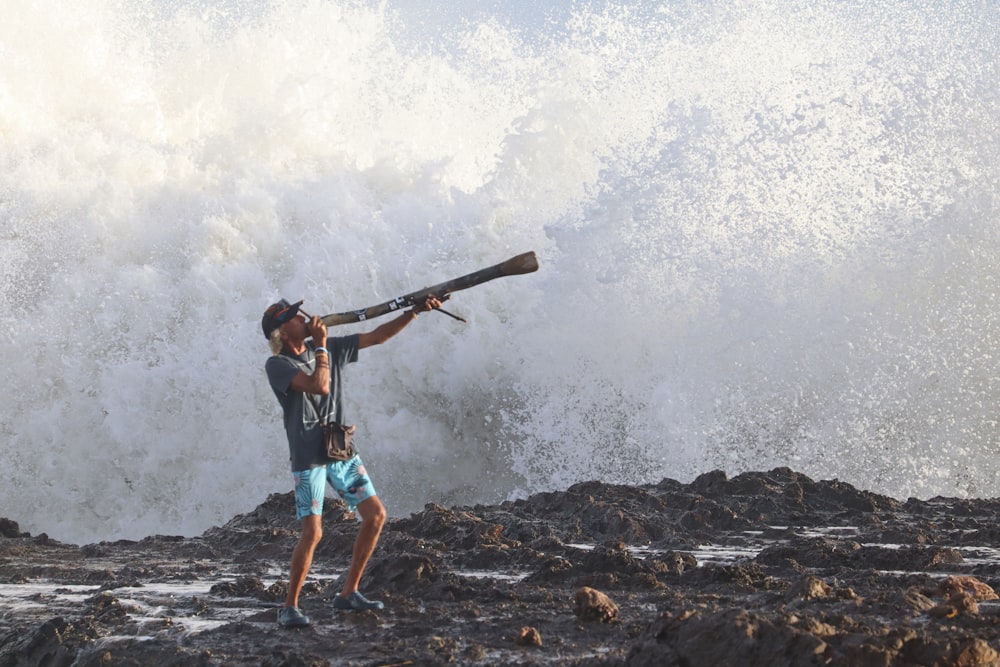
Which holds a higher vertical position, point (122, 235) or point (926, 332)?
point (122, 235)

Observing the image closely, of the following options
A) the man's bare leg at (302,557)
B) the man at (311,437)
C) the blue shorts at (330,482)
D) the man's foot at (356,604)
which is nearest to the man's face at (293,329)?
the man at (311,437)

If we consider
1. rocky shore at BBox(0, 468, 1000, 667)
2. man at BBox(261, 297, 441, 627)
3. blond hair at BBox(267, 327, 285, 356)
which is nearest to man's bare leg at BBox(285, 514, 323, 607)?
man at BBox(261, 297, 441, 627)

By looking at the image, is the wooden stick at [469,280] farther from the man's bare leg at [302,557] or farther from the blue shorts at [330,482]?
the man's bare leg at [302,557]

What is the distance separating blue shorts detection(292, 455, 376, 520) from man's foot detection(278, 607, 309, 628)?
1.28 feet

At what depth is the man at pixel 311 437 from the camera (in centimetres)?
466

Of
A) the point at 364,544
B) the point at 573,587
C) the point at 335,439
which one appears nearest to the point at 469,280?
the point at 335,439

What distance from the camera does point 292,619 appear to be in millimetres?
4570

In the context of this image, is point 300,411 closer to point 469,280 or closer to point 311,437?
point 311,437

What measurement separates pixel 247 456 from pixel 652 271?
4.70 m

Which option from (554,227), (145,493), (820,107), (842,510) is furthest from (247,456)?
(820,107)

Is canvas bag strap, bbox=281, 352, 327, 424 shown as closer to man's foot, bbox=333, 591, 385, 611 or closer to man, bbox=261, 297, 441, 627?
man, bbox=261, 297, 441, 627

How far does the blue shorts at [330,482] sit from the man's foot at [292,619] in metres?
0.39

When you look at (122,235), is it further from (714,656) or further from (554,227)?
(714,656)

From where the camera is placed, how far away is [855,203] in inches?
454
